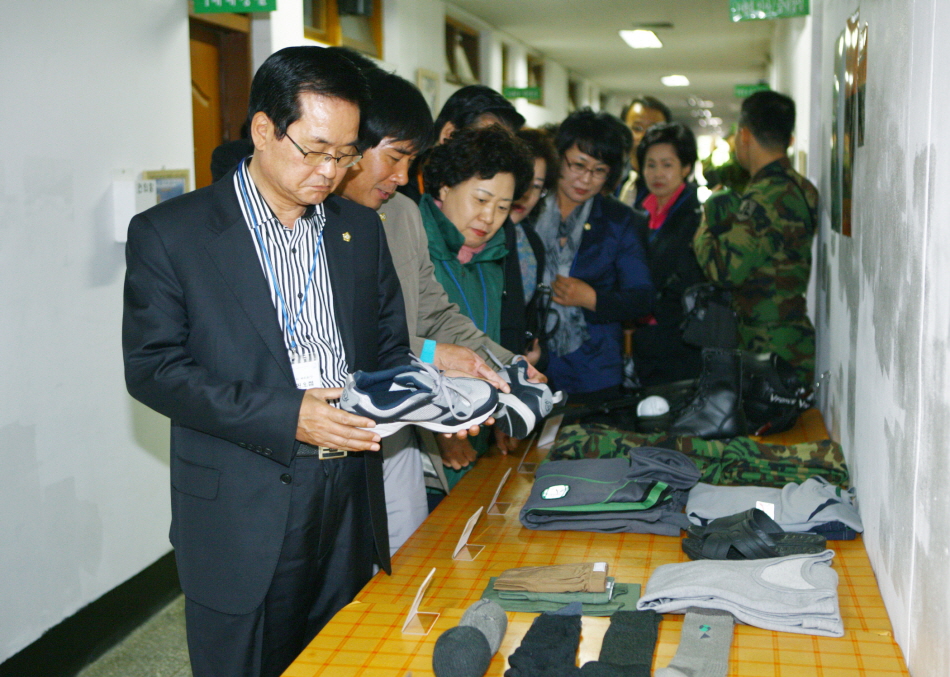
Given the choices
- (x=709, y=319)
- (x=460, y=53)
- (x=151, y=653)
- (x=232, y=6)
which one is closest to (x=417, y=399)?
(x=709, y=319)

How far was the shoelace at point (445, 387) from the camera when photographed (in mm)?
1576

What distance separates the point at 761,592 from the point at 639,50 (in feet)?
39.4

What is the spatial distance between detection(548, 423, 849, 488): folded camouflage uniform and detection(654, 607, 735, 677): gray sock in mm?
735

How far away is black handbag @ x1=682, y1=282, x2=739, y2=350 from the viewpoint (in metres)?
2.93

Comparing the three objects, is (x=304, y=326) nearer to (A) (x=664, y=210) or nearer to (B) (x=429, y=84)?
(A) (x=664, y=210)

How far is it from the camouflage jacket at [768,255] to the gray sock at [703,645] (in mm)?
1942

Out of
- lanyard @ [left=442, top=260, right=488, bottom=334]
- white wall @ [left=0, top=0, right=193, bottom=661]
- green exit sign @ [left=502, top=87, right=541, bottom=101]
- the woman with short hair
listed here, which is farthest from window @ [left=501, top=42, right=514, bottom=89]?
lanyard @ [left=442, top=260, right=488, bottom=334]

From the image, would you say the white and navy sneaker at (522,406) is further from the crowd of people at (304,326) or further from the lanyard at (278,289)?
the lanyard at (278,289)

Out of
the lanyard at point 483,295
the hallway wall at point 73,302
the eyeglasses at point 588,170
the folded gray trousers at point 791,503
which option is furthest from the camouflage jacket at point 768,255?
the hallway wall at point 73,302

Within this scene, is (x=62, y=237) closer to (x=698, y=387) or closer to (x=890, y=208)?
(x=698, y=387)

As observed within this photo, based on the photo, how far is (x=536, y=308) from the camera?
307cm

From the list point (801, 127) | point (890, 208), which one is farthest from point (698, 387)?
point (801, 127)

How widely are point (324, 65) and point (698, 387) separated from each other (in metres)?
1.57

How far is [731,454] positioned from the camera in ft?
7.48
